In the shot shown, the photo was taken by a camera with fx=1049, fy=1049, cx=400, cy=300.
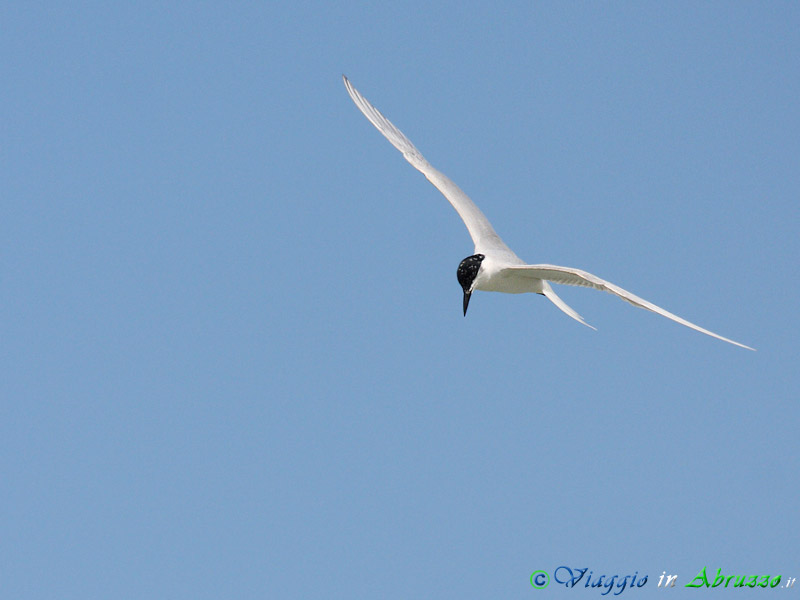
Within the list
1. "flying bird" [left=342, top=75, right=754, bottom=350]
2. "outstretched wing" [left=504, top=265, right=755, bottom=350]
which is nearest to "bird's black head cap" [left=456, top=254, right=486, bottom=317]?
"flying bird" [left=342, top=75, right=754, bottom=350]

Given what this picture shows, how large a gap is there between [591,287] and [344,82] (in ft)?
26.6

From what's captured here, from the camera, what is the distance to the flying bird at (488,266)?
1009 centimetres

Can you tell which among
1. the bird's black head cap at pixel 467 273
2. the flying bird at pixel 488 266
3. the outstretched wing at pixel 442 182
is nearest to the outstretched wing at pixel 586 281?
the flying bird at pixel 488 266

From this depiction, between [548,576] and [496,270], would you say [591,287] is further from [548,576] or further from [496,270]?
[548,576]

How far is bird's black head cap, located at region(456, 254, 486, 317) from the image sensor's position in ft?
41.4

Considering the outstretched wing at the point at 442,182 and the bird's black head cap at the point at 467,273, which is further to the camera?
the outstretched wing at the point at 442,182

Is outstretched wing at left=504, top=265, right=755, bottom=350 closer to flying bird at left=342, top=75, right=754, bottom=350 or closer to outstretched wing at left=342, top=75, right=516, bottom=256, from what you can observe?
flying bird at left=342, top=75, right=754, bottom=350

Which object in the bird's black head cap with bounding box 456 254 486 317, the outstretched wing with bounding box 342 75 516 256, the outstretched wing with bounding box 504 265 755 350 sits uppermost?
the outstretched wing with bounding box 342 75 516 256

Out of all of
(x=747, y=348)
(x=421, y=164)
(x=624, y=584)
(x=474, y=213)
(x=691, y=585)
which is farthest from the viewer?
(x=421, y=164)

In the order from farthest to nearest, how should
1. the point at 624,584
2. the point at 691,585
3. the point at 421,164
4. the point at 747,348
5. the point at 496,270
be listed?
the point at 421,164, the point at 496,270, the point at 624,584, the point at 691,585, the point at 747,348

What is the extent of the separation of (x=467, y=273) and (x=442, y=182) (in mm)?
3664

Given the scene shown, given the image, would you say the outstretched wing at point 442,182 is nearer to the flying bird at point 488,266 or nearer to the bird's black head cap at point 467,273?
the flying bird at point 488,266

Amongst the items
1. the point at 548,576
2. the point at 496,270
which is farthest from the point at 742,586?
the point at 496,270

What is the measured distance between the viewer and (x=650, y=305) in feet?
30.8
